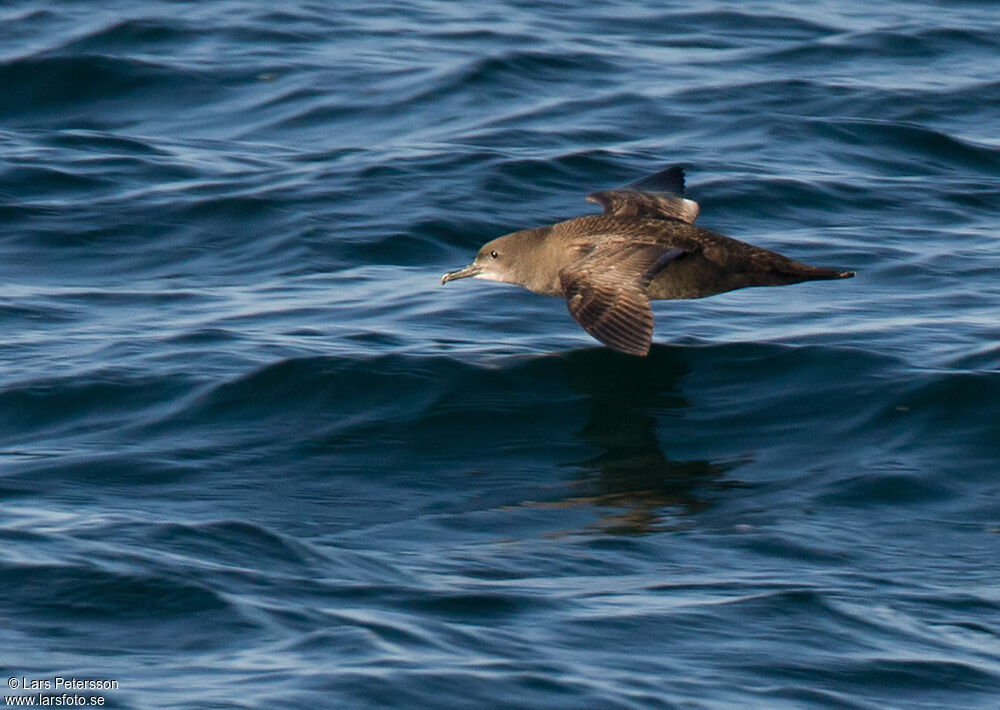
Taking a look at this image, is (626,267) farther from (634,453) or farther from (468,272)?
(468,272)

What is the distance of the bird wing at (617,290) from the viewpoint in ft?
24.0

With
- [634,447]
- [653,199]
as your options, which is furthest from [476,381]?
[653,199]

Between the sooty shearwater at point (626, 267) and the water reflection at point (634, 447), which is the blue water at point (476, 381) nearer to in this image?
the water reflection at point (634, 447)

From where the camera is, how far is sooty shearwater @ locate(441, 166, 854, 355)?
747 centimetres

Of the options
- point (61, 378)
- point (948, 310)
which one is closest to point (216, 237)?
point (61, 378)

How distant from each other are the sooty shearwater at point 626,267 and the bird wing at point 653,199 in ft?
0.31

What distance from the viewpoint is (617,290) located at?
298 inches

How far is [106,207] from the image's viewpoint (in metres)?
10.6

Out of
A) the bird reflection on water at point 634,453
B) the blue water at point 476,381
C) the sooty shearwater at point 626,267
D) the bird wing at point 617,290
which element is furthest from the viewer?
the sooty shearwater at point 626,267

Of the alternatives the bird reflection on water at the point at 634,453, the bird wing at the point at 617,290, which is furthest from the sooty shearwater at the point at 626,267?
the bird reflection on water at the point at 634,453

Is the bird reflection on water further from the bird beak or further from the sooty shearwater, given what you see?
the bird beak

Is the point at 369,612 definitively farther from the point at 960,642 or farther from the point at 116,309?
the point at 116,309

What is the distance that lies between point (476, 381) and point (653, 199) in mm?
1965

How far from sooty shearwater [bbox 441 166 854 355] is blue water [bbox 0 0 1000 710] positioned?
1.24 ft
